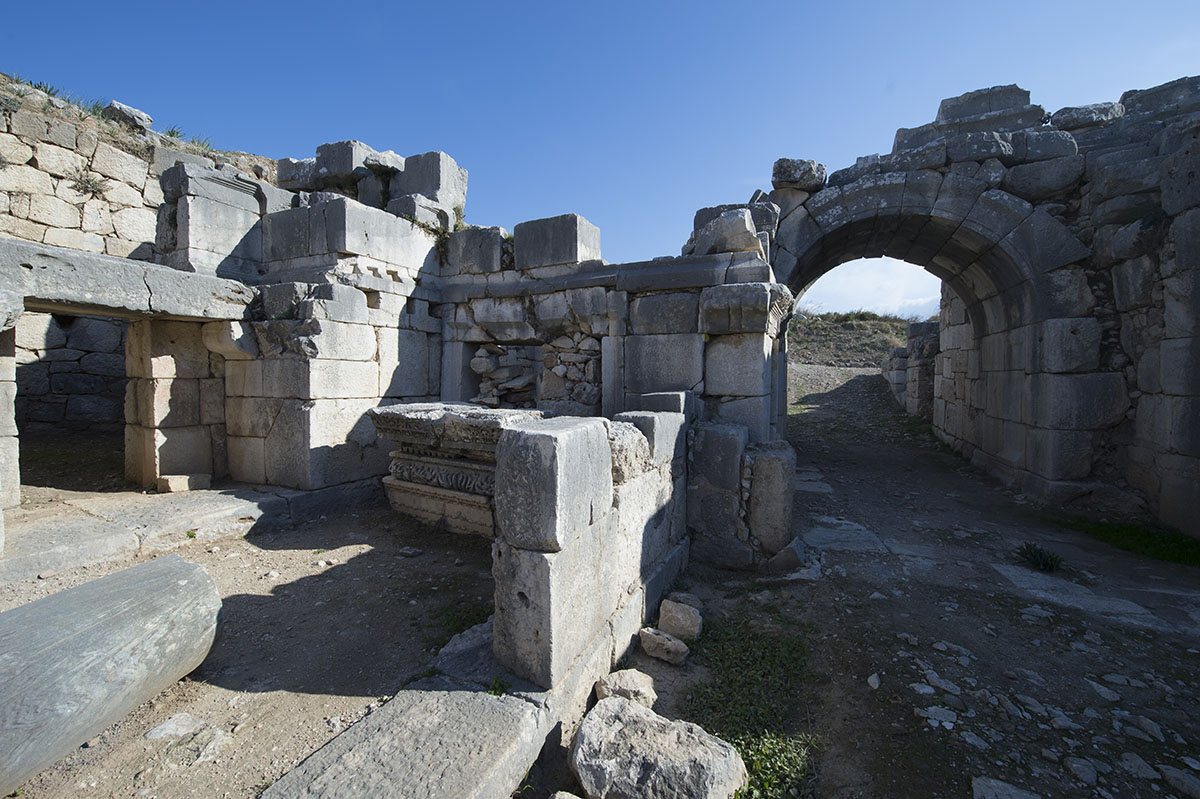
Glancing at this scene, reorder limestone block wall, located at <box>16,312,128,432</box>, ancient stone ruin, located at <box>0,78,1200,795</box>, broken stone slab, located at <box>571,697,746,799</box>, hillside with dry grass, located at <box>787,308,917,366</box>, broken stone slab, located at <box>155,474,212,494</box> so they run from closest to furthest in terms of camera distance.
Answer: broken stone slab, located at <box>571,697,746,799</box> < ancient stone ruin, located at <box>0,78,1200,795</box> < broken stone slab, located at <box>155,474,212,494</box> < limestone block wall, located at <box>16,312,128,432</box> < hillside with dry grass, located at <box>787,308,917,366</box>

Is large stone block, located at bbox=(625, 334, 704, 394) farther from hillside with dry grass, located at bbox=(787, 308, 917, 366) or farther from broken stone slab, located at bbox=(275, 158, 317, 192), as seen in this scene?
hillside with dry grass, located at bbox=(787, 308, 917, 366)

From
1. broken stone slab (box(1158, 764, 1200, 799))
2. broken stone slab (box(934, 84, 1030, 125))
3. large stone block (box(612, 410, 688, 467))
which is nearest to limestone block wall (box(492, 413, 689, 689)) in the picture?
large stone block (box(612, 410, 688, 467))

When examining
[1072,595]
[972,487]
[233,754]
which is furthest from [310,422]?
[972,487]

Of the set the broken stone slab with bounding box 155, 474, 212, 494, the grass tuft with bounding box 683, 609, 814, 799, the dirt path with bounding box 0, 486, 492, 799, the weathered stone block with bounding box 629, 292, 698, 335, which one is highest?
the weathered stone block with bounding box 629, 292, 698, 335

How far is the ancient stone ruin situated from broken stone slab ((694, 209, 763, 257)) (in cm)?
2

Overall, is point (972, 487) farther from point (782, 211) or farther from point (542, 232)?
point (542, 232)

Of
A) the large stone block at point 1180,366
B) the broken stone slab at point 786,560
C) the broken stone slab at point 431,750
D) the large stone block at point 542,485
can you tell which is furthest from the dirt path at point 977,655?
the large stone block at point 1180,366

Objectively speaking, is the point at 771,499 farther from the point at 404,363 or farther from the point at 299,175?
the point at 299,175

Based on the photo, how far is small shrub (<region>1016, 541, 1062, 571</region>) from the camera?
13.1ft

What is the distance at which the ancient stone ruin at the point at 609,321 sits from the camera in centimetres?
397

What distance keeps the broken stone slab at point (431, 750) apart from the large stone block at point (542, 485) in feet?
2.12

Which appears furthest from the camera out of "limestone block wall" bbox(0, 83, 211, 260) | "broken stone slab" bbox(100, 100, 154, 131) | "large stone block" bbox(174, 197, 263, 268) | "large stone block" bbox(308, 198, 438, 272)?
"broken stone slab" bbox(100, 100, 154, 131)

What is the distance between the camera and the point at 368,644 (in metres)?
2.77

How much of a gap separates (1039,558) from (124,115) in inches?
538
